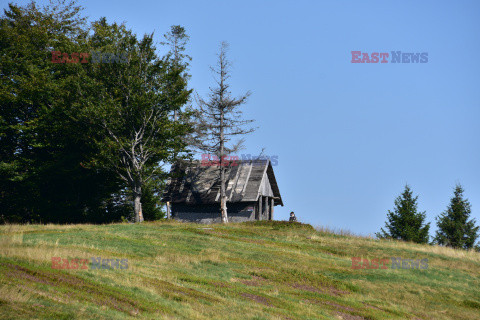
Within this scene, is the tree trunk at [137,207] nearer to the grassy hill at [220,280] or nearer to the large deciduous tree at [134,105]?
the large deciduous tree at [134,105]

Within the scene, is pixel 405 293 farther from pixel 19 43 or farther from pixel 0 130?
pixel 19 43

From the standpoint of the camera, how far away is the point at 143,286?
14.9m

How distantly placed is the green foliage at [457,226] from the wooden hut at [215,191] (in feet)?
63.7

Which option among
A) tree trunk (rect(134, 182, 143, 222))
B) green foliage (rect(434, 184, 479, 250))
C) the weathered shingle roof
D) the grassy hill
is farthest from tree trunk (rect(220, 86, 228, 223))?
green foliage (rect(434, 184, 479, 250))

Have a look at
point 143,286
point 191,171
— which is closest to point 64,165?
point 191,171

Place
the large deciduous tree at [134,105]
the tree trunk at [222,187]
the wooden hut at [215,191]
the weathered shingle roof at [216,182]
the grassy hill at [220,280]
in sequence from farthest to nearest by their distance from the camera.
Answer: the wooden hut at [215,191], the weathered shingle roof at [216,182], the tree trunk at [222,187], the large deciduous tree at [134,105], the grassy hill at [220,280]

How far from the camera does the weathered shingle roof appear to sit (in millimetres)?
49125

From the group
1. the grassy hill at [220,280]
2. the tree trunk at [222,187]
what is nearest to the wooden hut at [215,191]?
the tree trunk at [222,187]

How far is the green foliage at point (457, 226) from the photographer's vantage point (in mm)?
48781

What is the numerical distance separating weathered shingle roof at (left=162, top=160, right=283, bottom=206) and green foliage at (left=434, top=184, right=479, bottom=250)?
766 inches

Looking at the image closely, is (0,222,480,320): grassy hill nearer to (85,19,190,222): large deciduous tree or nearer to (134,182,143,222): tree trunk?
(134,182,143,222): tree trunk

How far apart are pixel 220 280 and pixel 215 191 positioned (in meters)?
31.9

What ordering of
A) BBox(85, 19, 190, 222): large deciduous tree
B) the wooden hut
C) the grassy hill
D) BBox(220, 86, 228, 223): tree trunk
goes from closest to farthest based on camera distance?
the grassy hill < BBox(85, 19, 190, 222): large deciduous tree < BBox(220, 86, 228, 223): tree trunk < the wooden hut

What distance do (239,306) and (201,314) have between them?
188 centimetres
